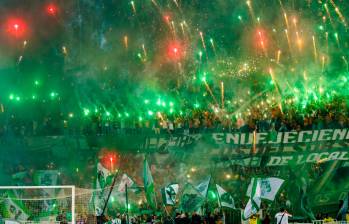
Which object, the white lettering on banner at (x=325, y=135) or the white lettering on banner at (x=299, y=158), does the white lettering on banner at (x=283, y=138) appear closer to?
the white lettering on banner at (x=325, y=135)

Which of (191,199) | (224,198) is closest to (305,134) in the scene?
(224,198)

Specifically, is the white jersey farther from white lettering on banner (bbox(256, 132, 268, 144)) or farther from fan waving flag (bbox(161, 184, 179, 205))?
fan waving flag (bbox(161, 184, 179, 205))

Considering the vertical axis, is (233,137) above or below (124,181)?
above

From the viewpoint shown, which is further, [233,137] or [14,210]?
[233,137]

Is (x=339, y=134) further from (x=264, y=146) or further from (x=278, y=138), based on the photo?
(x=264, y=146)

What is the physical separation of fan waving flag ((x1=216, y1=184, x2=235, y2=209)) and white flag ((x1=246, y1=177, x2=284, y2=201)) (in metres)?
0.71

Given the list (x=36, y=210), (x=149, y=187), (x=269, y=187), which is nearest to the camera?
(x=36, y=210)

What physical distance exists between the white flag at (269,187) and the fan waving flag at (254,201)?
0.15m

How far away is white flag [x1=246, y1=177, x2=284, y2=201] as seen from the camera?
1850 centimetres

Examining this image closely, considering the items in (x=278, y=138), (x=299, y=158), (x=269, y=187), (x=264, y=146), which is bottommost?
(x=269, y=187)

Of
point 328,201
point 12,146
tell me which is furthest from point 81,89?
point 328,201

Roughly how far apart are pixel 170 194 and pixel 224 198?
2.23m

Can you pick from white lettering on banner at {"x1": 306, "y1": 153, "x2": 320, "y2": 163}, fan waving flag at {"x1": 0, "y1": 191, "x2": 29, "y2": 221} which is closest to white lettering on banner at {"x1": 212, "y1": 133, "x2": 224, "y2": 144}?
white lettering on banner at {"x1": 306, "y1": 153, "x2": 320, "y2": 163}

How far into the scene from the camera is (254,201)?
60.1ft
